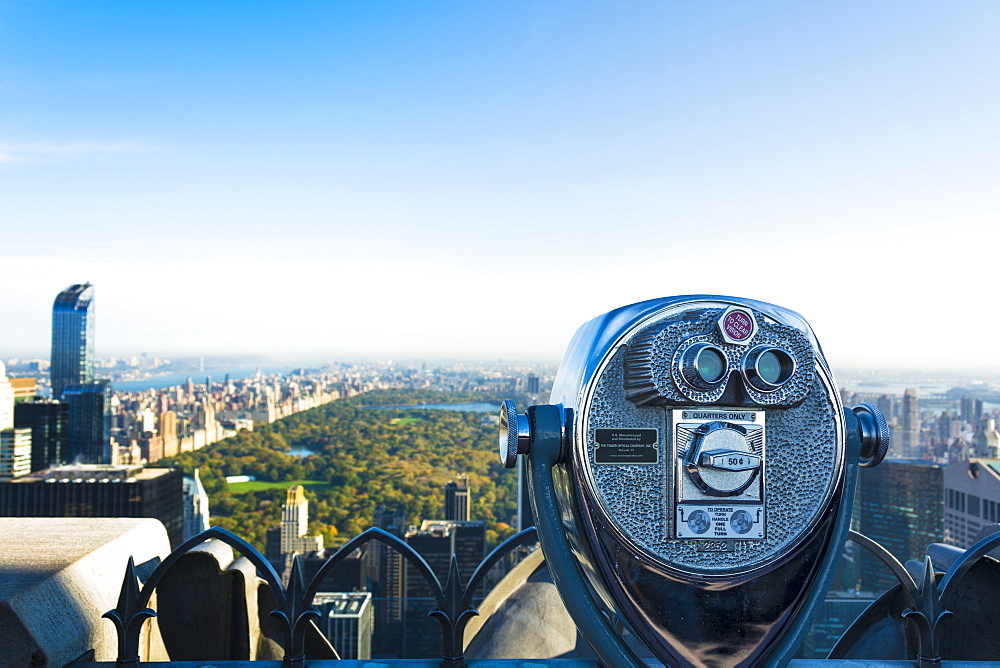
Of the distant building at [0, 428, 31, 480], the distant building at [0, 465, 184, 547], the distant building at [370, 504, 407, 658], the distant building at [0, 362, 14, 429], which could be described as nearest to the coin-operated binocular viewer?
the distant building at [370, 504, 407, 658]

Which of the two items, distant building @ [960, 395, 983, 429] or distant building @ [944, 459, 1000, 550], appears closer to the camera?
distant building @ [944, 459, 1000, 550]

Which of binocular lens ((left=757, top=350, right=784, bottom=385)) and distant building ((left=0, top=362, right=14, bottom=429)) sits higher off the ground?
binocular lens ((left=757, top=350, right=784, bottom=385))

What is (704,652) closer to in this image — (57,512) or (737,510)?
(737,510)

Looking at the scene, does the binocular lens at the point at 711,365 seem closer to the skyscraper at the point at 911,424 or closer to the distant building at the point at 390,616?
the distant building at the point at 390,616

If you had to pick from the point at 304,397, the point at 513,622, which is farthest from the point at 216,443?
the point at 513,622

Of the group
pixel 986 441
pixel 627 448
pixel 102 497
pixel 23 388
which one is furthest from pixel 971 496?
pixel 23 388

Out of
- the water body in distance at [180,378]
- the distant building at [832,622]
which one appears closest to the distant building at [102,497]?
the distant building at [832,622]

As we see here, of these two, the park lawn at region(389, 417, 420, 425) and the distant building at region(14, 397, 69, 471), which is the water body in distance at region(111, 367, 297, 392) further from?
the park lawn at region(389, 417, 420, 425)
